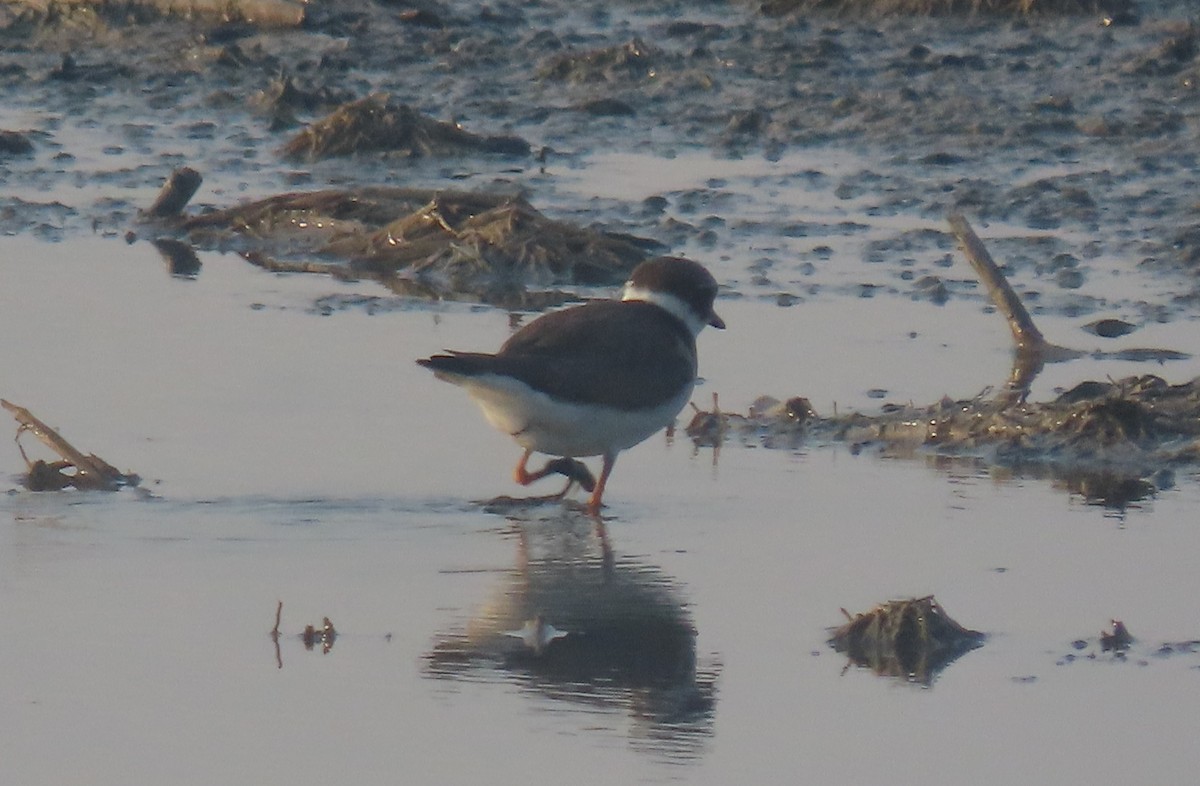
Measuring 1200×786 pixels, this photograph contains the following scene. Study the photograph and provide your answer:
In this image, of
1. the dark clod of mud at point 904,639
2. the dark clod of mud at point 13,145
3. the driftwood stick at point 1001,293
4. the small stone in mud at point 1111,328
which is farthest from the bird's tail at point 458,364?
the dark clod of mud at point 13,145

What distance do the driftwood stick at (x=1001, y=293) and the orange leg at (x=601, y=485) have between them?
65.7 inches

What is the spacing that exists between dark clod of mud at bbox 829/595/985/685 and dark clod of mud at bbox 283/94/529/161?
258 inches

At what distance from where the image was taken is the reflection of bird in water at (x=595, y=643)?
4.56 m

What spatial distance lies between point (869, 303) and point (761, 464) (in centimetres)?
194

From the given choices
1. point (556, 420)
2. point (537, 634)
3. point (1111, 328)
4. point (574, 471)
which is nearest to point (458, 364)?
point (556, 420)

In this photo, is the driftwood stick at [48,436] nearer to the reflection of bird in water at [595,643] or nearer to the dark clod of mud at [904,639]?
the reflection of bird in water at [595,643]

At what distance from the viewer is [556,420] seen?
6391mm

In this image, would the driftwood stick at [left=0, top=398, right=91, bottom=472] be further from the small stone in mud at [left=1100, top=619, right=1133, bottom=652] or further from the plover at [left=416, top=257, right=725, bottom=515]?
the small stone in mud at [left=1100, top=619, right=1133, bottom=652]

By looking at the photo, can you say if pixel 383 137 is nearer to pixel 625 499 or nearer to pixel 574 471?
pixel 574 471

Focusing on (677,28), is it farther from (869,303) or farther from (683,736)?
(683,736)

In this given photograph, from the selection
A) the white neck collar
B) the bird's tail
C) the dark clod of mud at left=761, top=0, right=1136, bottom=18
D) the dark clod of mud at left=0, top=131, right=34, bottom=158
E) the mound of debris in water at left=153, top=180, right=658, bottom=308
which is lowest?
the bird's tail

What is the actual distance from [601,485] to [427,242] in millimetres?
3085

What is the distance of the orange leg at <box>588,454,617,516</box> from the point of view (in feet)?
20.4

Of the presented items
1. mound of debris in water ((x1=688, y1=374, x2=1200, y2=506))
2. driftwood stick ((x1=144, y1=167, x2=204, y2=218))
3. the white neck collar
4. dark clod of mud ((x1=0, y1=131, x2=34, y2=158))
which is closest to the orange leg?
mound of debris in water ((x1=688, y1=374, x2=1200, y2=506))
